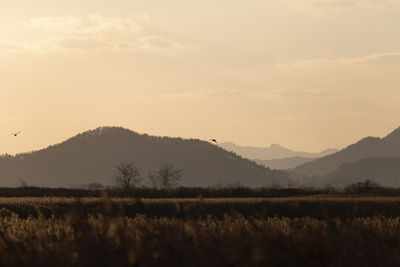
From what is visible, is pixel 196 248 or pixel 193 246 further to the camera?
pixel 193 246

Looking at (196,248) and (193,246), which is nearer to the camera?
(196,248)

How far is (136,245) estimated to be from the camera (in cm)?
1168

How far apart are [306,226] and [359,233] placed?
2101 mm

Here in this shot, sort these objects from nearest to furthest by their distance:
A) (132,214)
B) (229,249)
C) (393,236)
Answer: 1. (229,249)
2. (393,236)
3. (132,214)

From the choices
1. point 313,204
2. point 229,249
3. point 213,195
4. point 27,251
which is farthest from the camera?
point 213,195

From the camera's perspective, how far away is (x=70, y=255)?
12453 mm

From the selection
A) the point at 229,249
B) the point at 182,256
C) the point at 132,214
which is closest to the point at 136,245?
the point at 182,256

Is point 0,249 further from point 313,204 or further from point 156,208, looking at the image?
point 313,204

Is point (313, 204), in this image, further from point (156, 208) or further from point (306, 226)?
point (306, 226)

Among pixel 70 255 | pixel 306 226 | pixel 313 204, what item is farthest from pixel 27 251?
pixel 313 204

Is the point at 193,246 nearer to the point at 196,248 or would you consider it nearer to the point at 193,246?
the point at 193,246

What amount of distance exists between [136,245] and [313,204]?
4214 cm

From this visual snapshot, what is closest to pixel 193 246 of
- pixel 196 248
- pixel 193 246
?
pixel 193 246

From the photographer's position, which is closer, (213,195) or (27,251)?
(27,251)
